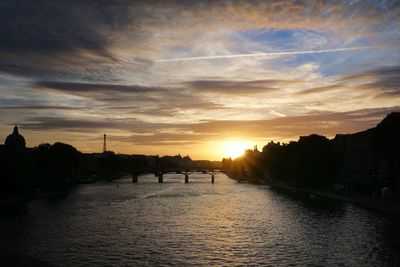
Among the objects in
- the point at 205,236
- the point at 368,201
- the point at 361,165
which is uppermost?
the point at 361,165

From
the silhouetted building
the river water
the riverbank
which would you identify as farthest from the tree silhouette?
the silhouetted building

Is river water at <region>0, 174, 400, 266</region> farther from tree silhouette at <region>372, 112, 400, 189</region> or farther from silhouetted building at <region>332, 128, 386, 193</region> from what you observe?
silhouetted building at <region>332, 128, 386, 193</region>

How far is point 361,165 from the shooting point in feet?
545

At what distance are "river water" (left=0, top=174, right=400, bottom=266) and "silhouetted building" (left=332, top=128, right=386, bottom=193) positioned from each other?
38118mm

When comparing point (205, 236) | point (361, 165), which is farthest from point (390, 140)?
point (361, 165)

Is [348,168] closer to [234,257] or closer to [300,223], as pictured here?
[300,223]

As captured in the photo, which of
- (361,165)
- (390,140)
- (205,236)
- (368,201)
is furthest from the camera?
(361,165)

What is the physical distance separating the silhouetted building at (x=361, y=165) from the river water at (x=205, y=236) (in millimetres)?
38118

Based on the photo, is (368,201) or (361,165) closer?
(368,201)

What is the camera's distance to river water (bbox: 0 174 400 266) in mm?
49500

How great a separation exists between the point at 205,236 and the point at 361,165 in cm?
11375

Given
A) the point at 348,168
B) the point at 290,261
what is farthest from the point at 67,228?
the point at 348,168

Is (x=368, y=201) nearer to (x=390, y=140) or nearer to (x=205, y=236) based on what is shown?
(x=390, y=140)

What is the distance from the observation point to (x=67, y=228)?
70.8m
